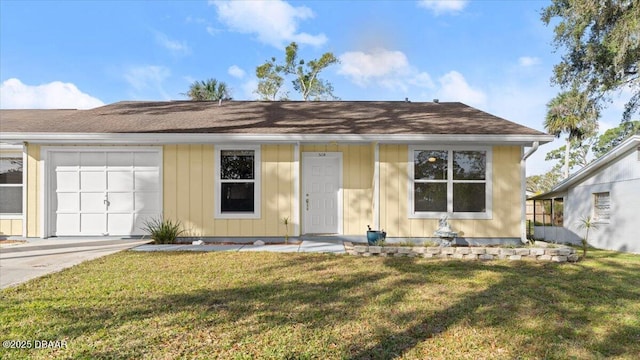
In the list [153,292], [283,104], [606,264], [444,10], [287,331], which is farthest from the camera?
[444,10]

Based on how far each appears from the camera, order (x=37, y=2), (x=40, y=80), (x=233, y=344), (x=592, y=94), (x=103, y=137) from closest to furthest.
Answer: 1. (x=233, y=344)
2. (x=103, y=137)
3. (x=37, y=2)
4. (x=592, y=94)
5. (x=40, y=80)

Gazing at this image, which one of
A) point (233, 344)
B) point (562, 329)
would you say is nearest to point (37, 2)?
point (233, 344)

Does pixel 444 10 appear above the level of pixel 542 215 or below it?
above

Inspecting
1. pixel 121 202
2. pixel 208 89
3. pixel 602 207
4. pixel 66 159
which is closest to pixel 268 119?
pixel 121 202

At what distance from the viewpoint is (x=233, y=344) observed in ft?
10.1

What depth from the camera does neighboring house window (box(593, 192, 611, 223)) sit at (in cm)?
1207

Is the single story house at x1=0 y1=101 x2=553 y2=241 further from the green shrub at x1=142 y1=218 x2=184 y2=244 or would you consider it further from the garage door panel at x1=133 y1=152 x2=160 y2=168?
the green shrub at x1=142 y1=218 x2=184 y2=244

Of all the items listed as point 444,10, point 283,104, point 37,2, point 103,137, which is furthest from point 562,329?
point 37,2

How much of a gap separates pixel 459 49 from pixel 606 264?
1305cm

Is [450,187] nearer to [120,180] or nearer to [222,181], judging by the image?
[222,181]

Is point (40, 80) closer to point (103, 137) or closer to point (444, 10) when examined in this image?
point (103, 137)

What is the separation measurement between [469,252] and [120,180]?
8567mm

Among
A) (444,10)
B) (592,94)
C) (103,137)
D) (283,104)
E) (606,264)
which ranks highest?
(444,10)

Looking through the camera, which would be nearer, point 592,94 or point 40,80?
point 592,94
